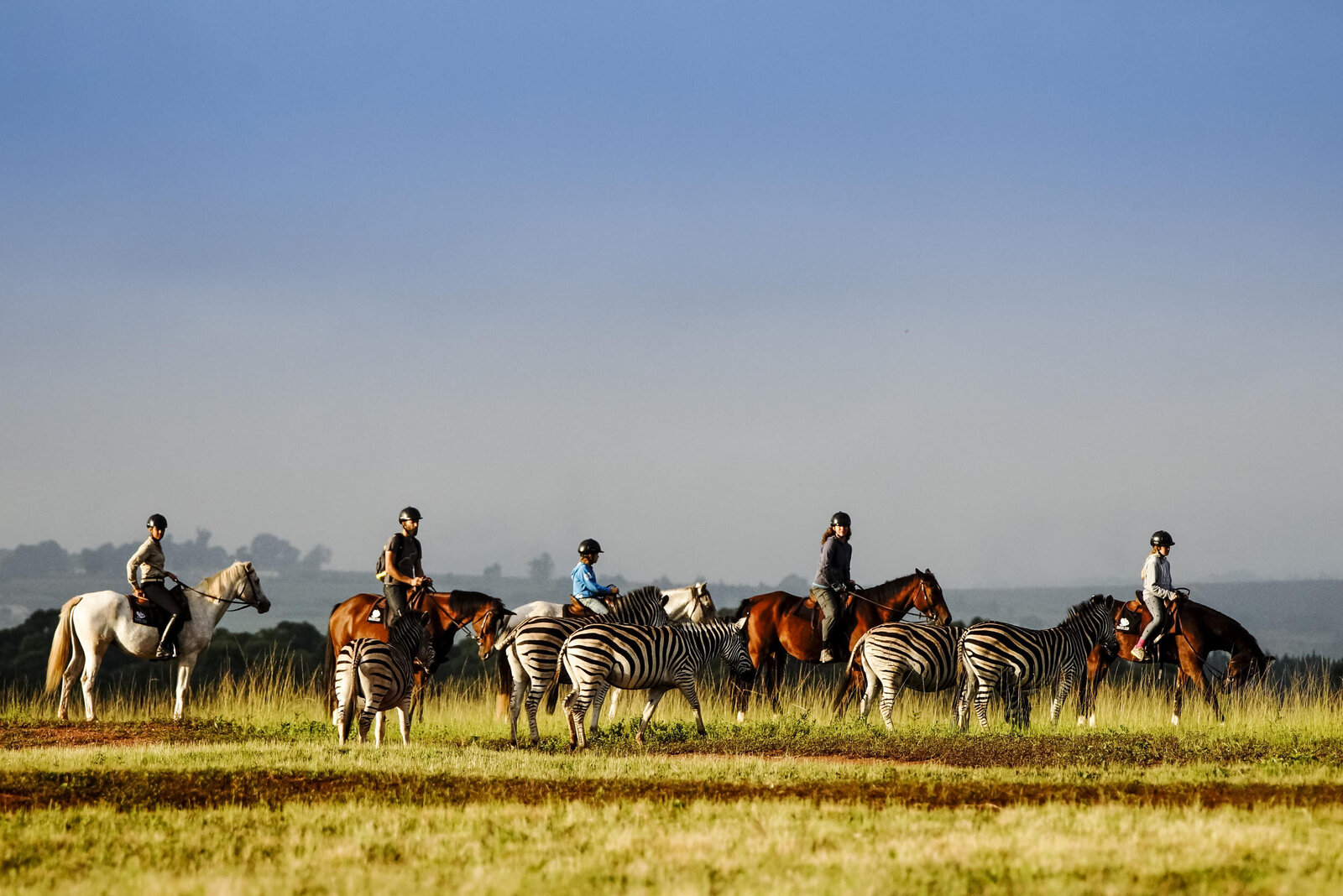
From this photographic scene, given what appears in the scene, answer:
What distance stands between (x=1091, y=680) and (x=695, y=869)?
13.6 m

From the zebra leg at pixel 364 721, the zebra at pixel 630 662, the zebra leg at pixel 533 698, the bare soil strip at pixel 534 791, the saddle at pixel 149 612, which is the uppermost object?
the saddle at pixel 149 612

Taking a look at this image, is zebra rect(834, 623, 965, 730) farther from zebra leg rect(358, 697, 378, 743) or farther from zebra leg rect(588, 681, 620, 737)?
zebra leg rect(358, 697, 378, 743)

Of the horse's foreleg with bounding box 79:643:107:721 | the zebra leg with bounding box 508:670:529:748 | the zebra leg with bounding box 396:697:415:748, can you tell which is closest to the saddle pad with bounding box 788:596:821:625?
the zebra leg with bounding box 508:670:529:748

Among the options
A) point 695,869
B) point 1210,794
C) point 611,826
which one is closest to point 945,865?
point 695,869

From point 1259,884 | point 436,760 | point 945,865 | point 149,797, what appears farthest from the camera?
point 436,760

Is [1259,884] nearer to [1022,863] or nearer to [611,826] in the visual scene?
[1022,863]

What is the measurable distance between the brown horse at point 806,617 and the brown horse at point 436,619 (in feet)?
13.4

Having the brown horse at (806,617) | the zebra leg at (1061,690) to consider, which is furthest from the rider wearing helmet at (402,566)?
the zebra leg at (1061,690)

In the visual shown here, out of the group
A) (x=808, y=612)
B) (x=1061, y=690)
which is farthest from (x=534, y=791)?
(x=808, y=612)

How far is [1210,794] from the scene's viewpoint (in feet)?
40.9

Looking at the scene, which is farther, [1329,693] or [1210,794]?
[1329,693]

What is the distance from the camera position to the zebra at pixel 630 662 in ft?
55.4

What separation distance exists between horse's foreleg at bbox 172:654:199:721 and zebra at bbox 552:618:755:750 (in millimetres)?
6420

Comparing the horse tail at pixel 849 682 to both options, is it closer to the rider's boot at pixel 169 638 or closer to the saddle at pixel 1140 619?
the saddle at pixel 1140 619
